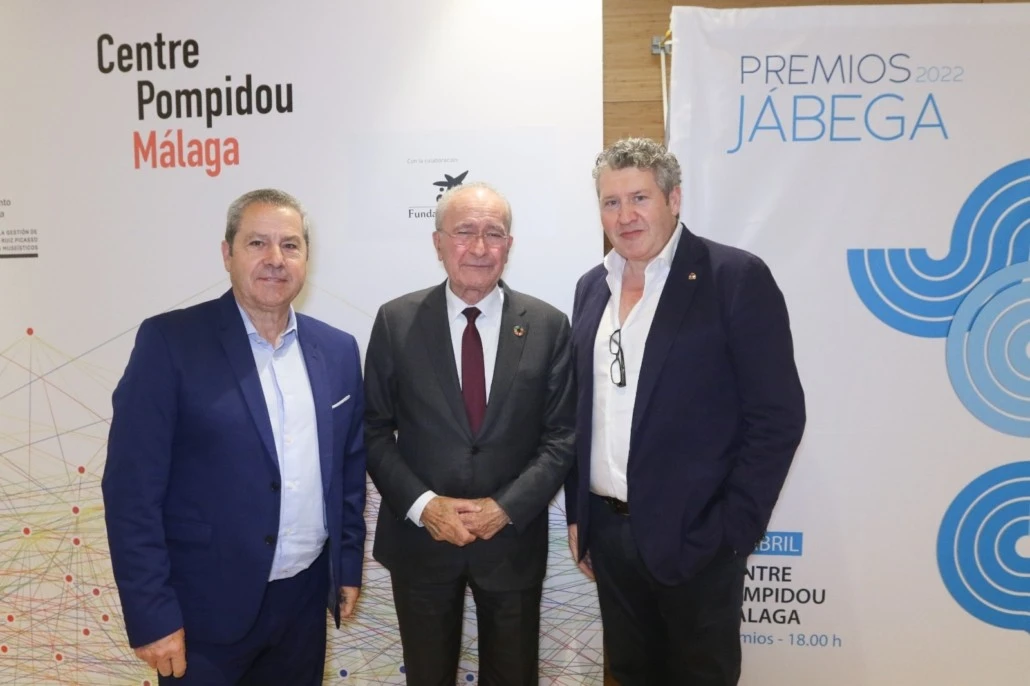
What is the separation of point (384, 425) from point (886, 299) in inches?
76.8

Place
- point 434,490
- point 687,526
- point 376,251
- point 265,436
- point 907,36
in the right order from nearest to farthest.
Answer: point 265,436, point 687,526, point 434,490, point 907,36, point 376,251

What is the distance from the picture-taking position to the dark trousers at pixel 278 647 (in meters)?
1.81

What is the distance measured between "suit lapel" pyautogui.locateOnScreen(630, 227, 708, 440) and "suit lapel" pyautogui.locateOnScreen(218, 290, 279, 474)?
0.99m

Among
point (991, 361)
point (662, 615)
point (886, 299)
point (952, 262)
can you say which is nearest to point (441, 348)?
point (662, 615)

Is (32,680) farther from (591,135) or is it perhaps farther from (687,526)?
(591,135)

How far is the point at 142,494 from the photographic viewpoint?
5.54 ft

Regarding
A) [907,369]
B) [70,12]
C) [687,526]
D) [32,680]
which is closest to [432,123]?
[70,12]

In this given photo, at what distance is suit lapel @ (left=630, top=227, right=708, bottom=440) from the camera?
193 centimetres

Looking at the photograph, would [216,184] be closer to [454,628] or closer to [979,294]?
[454,628]

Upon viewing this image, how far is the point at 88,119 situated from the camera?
2.90 meters

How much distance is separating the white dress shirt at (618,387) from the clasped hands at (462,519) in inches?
12.9

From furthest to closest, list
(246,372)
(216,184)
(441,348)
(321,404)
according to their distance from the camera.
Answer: (216,184) → (441,348) → (321,404) → (246,372)

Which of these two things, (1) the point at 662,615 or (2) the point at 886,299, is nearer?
(1) the point at 662,615

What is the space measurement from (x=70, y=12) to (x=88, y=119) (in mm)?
444
